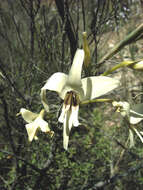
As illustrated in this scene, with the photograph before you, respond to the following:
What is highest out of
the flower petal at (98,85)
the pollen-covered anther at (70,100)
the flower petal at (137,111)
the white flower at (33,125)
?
the flower petal at (98,85)

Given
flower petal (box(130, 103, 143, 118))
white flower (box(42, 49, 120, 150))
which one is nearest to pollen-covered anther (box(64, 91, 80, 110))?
white flower (box(42, 49, 120, 150))

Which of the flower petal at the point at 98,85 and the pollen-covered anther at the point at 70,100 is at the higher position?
the flower petal at the point at 98,85

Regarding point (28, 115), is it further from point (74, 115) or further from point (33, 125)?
point (74, 115)

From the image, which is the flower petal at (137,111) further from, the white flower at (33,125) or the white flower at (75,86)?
the white flower at (33,125)

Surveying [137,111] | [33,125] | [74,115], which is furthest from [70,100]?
[137,111]

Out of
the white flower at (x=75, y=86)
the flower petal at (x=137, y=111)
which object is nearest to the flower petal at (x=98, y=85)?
the white flower at (x=75, y=86)

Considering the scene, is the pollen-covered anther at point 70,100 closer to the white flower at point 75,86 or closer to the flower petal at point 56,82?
the white flower at point 75,86

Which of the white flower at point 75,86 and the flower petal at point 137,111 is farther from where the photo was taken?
the flower petal at point 137,111

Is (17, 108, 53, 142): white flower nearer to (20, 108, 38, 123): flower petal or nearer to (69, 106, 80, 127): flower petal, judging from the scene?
(20, 108, 38, 123): flower petal
